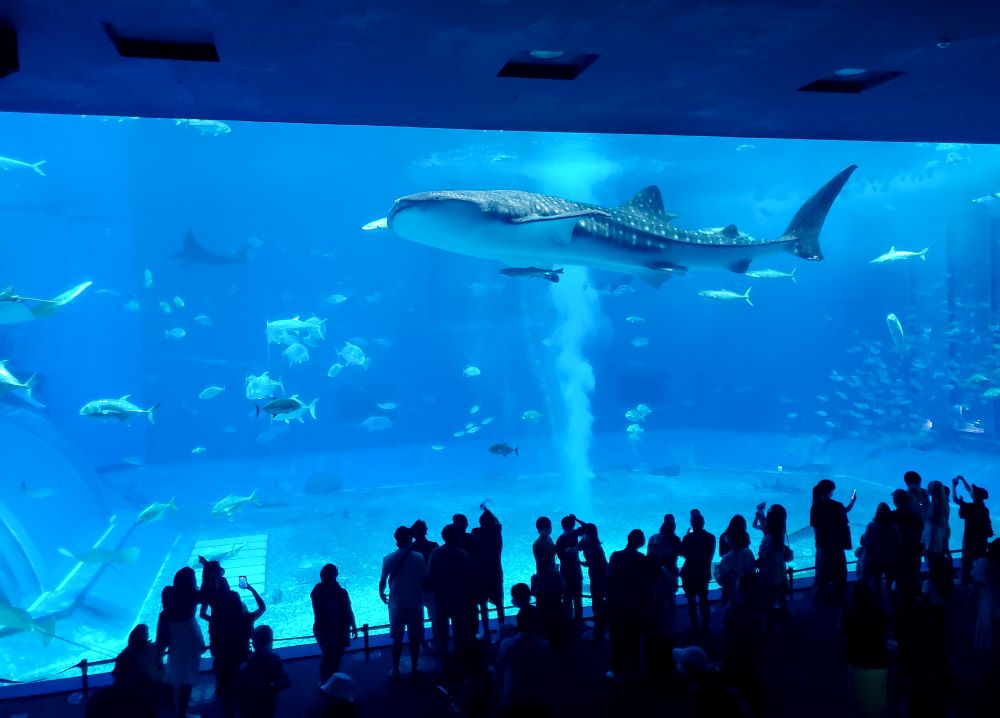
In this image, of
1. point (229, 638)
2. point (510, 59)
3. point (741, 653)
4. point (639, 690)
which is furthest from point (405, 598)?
point (510, 59)

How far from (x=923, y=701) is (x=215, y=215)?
153 ft

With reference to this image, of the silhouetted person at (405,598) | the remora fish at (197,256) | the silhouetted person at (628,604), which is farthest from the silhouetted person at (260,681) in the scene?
the remora fish at (197,256)

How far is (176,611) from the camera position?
4.23m

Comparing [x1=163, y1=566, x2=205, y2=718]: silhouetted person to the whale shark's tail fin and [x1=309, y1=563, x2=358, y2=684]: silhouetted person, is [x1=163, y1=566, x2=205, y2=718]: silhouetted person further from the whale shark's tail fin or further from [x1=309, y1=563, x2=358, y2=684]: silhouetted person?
the whale shark's tail fin

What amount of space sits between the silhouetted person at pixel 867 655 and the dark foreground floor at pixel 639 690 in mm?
494

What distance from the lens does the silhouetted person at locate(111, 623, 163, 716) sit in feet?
10.2

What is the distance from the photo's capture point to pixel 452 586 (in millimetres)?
4766

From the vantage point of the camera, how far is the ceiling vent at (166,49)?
4.06 m

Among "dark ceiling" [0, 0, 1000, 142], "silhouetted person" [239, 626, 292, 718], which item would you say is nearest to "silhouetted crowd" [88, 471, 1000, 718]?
"silhouetted person" [239, 626, 292, 718]

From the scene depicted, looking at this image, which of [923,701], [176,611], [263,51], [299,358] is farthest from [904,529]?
[299,358]

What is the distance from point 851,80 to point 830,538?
146 inches

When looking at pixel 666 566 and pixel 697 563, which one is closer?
pixel 666 566

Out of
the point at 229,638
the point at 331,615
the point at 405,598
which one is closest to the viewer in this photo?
the point at 229,638

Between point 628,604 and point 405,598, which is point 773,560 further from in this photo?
point 405,598
